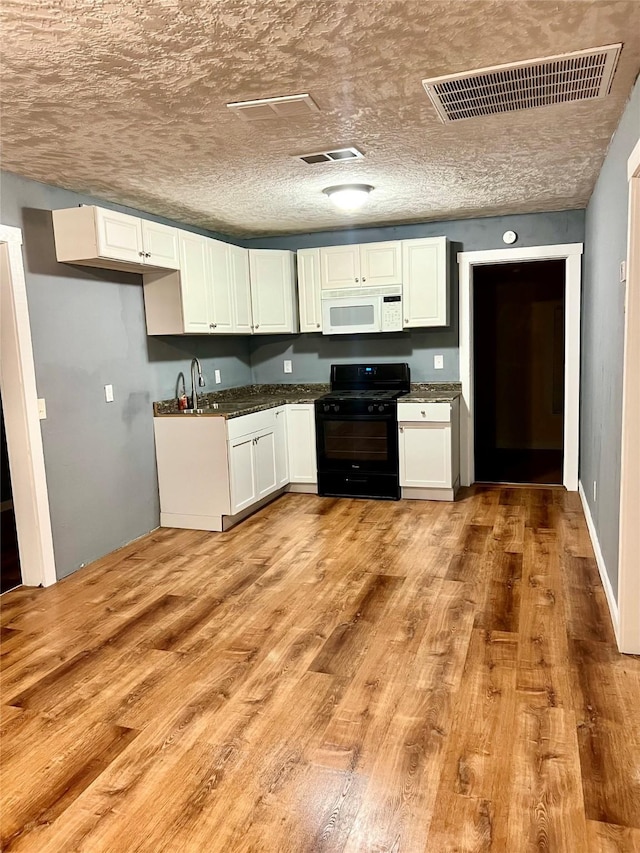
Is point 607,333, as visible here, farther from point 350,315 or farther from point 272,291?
point 272,291

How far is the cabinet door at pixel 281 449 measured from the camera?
542cm

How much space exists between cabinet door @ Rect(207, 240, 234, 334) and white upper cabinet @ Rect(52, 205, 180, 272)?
0.84m

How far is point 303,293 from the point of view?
575 cm

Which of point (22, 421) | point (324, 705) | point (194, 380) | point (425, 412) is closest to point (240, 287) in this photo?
point (194, 380)

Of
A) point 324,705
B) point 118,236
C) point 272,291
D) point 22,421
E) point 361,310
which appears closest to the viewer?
point 324,705

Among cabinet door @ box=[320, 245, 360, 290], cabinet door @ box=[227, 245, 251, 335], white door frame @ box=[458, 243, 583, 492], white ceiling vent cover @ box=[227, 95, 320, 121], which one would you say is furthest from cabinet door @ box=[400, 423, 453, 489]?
white ceiling vent cover @ box=[227, 95, 320, 121]

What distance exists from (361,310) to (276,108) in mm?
3044

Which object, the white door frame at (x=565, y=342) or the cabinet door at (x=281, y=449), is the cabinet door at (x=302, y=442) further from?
the white door frame at (x=565, y=342)

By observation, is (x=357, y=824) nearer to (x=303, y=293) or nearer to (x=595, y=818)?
(x=595, y=818)

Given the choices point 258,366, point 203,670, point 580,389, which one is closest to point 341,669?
point 203,670

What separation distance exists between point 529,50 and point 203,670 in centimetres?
275

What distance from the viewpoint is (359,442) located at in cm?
536

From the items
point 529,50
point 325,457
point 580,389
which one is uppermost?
point 529,50

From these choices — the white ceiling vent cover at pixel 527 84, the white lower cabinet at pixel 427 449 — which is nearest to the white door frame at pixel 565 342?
the white lower cabinet at pixel 427 449
